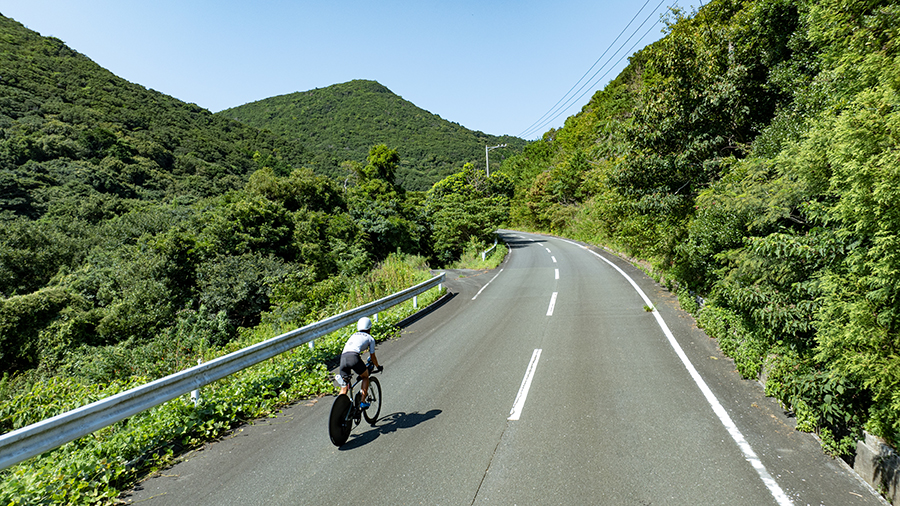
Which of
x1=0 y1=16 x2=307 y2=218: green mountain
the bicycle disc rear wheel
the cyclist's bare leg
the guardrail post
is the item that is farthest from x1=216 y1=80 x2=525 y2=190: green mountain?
the bicycle disc rear wheel

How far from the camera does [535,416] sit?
558 centimetres

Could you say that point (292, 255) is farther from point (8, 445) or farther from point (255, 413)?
point (8, 445)

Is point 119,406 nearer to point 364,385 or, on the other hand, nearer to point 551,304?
point 364,385

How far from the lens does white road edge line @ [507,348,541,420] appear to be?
18.7ft

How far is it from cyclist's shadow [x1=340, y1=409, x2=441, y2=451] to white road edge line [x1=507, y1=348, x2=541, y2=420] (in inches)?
42.9

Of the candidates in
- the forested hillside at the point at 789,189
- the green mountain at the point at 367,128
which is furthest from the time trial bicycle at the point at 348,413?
the green mountain at the point at 367,128

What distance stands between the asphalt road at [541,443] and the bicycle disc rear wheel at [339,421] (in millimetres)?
146

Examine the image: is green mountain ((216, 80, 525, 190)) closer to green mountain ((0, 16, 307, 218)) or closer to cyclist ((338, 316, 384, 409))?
green mountain ((0, 16, 307, 218))

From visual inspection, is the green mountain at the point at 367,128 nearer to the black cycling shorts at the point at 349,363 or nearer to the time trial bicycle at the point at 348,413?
the time trial bicycle at the point at 348,413

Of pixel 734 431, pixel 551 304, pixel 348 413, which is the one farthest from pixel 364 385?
pixel 551 304

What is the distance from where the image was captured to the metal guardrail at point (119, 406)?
147 inches

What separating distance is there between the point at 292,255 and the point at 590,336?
16800mm

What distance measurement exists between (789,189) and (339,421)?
696 cm

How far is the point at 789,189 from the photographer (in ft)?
19.0
